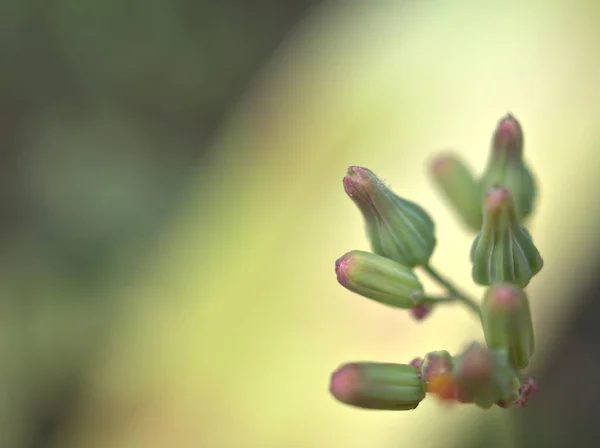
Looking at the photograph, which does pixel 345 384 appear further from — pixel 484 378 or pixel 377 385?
pixel 484 378

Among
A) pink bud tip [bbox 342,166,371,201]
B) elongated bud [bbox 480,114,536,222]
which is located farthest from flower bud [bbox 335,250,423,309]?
elongated bud [bbox 480,114,536,222]

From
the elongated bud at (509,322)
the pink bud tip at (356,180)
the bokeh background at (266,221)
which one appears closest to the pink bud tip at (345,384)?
the elongated bud at (509,322)

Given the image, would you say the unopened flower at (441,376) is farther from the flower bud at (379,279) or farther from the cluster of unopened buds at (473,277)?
the flower bud at (379,279)

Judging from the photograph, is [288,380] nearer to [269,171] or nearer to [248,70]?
[269,171]

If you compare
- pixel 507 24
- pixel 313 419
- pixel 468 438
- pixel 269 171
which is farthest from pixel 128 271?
pixel 507 24

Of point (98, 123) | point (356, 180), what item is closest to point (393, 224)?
point (356, 180)

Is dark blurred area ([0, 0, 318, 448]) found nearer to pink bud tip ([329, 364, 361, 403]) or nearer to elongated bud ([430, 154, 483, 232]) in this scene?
elongated bud ([430, 154, 483, 232])
